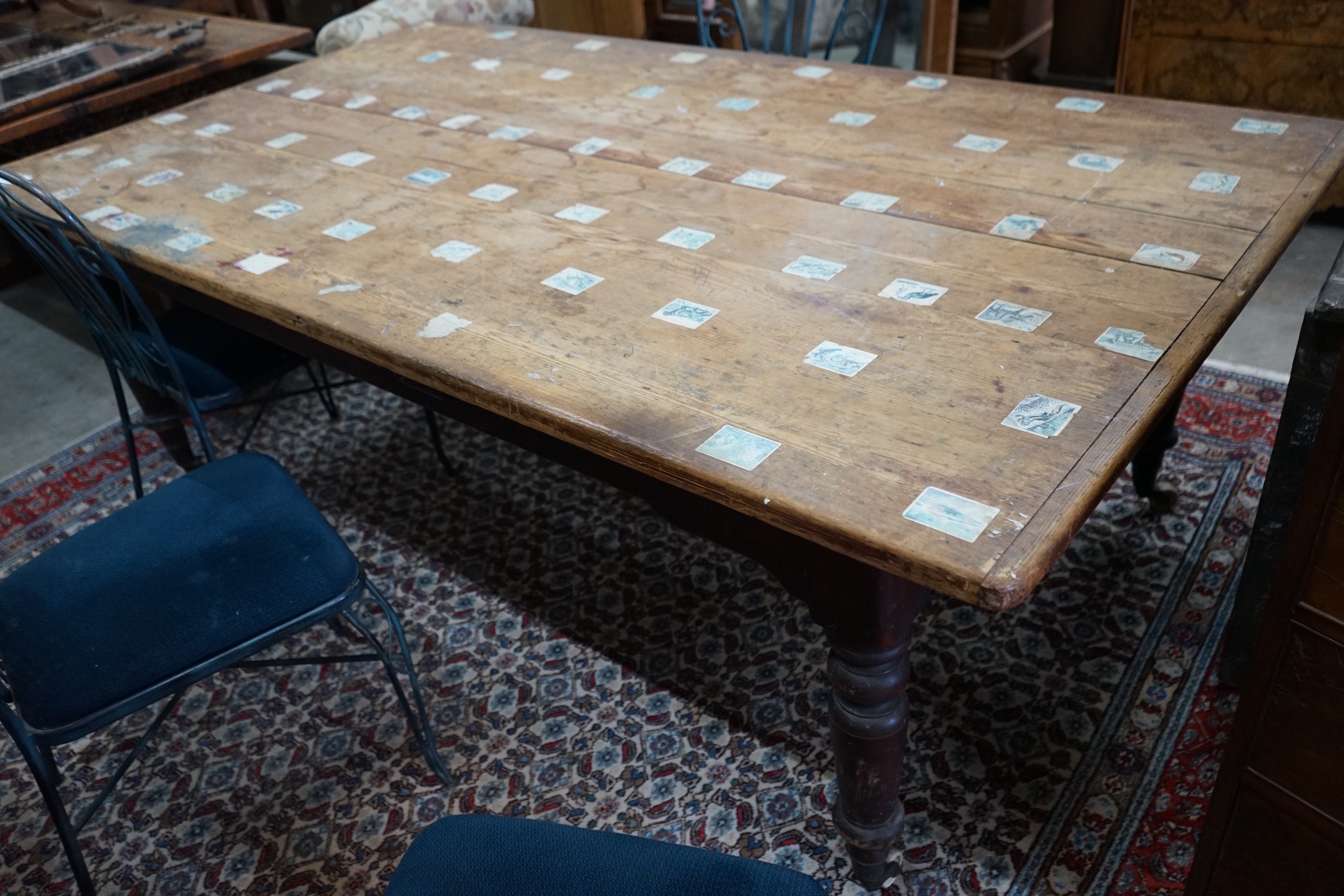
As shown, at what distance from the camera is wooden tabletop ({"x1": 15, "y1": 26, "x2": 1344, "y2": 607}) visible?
0.96 meters

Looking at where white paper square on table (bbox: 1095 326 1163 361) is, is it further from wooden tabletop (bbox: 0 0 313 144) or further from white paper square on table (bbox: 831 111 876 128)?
wooden tabletop (bbox: 0 0 313 144)

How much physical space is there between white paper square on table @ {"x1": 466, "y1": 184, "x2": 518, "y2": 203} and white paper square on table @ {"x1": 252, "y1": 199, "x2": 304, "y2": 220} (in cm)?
30

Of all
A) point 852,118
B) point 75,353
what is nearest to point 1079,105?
point 852,118

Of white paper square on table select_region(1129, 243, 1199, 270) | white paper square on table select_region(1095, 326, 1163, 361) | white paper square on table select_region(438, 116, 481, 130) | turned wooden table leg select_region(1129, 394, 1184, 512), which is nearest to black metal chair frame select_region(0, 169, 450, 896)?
white paper square on table select_region(438, 116, 481, 130)

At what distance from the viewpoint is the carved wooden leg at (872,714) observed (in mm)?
1072

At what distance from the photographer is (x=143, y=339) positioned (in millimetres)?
1888

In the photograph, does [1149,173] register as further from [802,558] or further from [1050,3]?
[1050,3]

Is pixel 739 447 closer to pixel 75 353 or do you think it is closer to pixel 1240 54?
pixel 1240 54

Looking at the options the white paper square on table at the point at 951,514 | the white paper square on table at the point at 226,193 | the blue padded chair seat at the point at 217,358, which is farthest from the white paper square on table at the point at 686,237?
the blue padded chair seat at the point at 217,358

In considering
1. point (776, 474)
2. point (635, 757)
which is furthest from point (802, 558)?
point (635, 757)

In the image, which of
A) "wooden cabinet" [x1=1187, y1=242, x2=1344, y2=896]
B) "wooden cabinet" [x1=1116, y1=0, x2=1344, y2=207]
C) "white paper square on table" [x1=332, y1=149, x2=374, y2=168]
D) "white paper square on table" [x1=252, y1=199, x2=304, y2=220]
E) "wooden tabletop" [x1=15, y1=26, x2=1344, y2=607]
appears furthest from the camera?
"wooden cabinet" [x1=1116, y1=0, x2=1344, y2=207]

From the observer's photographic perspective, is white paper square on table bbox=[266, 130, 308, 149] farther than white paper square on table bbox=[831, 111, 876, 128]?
Yes

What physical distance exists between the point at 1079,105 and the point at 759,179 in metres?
0.60

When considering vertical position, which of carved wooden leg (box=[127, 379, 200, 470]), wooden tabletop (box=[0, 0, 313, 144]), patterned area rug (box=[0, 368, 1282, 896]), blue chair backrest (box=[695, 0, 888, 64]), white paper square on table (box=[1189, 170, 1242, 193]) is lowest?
patterned area rug (box=[0, 368, 1282, 896])
